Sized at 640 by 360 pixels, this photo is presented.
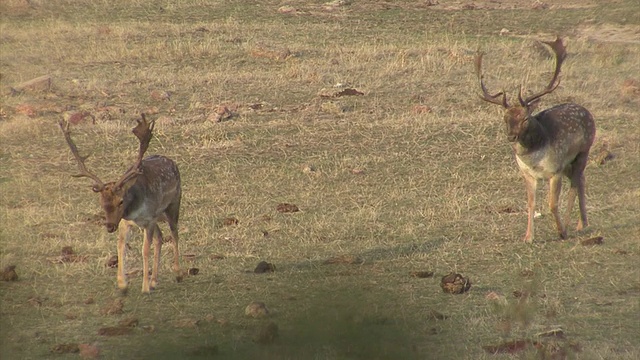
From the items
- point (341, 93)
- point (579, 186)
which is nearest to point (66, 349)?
point (579, 186)

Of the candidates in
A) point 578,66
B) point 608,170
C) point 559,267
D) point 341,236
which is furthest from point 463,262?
point 578,66

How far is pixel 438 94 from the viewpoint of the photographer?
22109 millimetres

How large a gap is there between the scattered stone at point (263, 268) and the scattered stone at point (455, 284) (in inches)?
74.6

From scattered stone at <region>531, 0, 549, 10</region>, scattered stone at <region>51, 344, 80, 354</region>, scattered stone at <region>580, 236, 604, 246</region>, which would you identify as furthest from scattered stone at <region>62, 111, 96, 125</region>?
scattered stone at <region>531, 0, 549, 10</region>

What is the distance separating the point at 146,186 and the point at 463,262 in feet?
11.5

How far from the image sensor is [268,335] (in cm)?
852

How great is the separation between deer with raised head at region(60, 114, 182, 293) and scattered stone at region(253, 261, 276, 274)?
81 cm

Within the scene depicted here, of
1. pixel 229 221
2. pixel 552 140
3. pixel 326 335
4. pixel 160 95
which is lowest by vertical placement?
pixel 160 95

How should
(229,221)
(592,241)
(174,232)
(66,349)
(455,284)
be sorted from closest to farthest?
(66,349)
(455,284)
(174,232)
(592,241)
(229,221)

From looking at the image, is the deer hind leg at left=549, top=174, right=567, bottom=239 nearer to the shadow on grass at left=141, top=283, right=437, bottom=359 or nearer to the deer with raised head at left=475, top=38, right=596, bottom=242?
the deer with raised head at left=475, top=38, right=596, bottom=242

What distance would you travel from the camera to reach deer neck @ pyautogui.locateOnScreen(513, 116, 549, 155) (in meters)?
13.3

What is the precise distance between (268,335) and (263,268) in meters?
3.49

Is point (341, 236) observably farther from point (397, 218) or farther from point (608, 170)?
point (608, 170)

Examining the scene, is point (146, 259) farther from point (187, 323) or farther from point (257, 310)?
point (257, 310)
